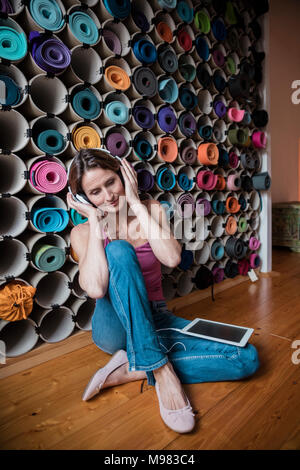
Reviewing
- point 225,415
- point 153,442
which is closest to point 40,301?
point 153,442

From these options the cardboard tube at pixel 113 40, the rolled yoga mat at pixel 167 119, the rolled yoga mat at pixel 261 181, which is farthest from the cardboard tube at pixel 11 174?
the rolled yoga mat at pixel 261 181

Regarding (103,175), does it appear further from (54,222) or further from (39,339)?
(39,339)

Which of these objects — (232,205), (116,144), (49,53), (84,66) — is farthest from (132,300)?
(232,205)

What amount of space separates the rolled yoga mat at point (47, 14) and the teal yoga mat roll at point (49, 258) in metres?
1.05

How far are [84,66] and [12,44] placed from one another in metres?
0.43

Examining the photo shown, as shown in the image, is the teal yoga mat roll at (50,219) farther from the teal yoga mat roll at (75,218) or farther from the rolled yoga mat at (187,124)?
the rolled yoga mat at (187,124)

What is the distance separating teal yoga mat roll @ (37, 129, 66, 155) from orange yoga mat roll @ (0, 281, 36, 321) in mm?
659

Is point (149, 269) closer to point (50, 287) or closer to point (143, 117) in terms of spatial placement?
point (50, 287)

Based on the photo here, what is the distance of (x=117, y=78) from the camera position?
1680 millimetres

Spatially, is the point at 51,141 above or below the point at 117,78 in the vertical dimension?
below

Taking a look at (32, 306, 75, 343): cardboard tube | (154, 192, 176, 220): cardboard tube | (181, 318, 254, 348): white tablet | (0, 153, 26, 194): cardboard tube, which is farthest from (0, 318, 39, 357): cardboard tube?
(154, 192, 176, 220): cardboard tube

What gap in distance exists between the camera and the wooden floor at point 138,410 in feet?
2.99

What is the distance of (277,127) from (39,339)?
3961 millimetres

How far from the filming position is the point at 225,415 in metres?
1.02
